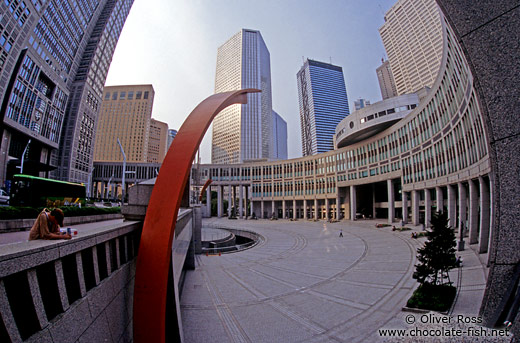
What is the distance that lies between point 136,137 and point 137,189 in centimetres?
15454

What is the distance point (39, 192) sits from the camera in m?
17.4

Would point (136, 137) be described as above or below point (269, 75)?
below

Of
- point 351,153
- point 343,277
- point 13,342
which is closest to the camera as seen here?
point 13,342

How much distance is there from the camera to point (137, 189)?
6207 mm

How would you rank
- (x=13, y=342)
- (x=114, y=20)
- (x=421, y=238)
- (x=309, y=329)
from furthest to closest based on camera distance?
(x=114, y=20)
(x=421, y=238)
(x=309, y=329)
(x=13, y=342)

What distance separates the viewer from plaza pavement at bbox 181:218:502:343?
8.54m

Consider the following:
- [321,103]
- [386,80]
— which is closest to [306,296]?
[321,103]

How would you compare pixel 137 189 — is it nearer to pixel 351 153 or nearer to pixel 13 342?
pixel 13 342

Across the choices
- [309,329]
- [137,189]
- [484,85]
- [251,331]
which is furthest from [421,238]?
[137,189]

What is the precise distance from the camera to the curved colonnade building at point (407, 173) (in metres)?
20.1

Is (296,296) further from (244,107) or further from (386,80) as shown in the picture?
(386,80)

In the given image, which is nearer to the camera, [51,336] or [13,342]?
[13,342]

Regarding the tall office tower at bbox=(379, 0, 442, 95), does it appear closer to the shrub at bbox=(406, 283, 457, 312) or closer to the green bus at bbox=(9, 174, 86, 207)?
the shrub at bbox=(406, 283, 457, 312)

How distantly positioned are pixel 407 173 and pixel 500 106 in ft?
135
